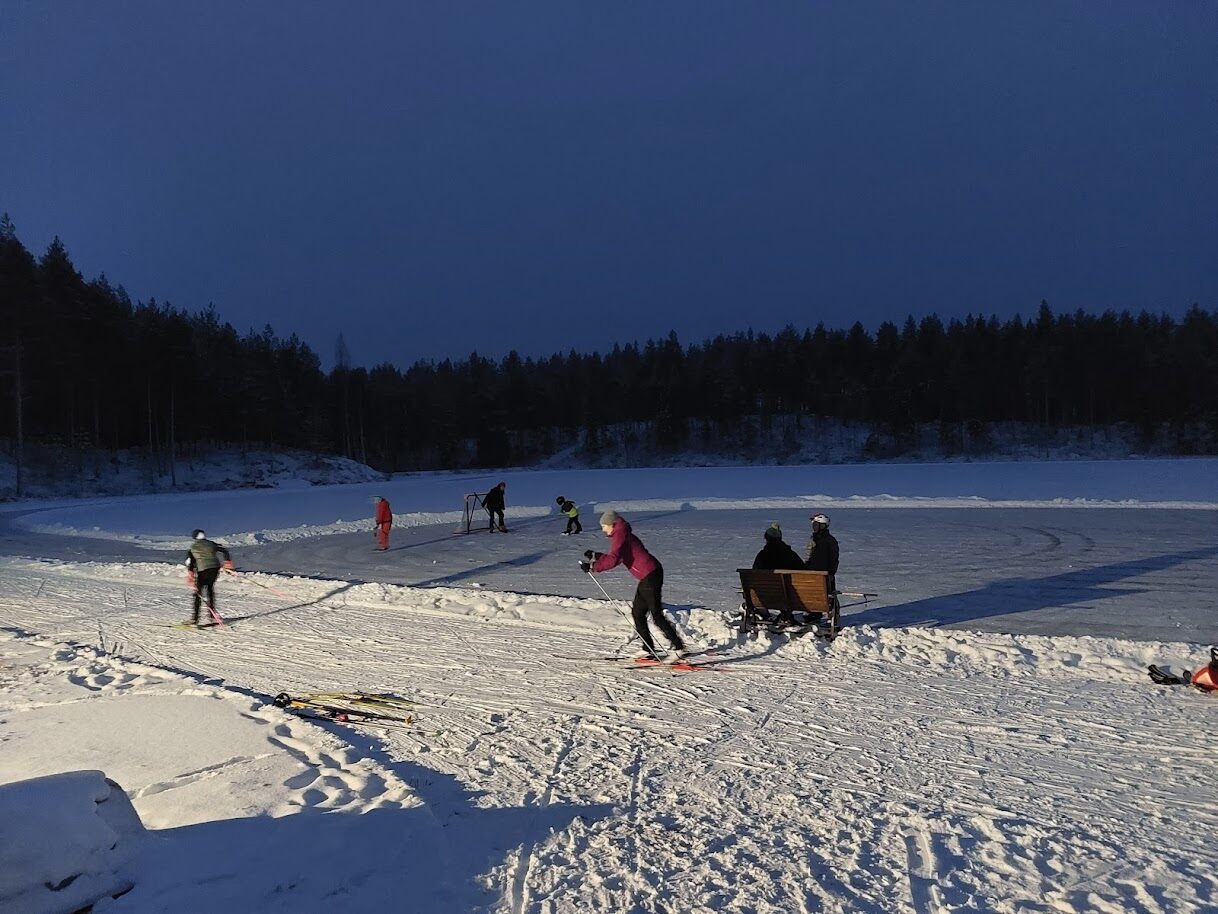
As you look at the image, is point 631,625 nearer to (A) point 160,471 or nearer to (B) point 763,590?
(B) point 763,590

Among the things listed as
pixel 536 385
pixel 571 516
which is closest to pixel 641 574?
pixel 571 516

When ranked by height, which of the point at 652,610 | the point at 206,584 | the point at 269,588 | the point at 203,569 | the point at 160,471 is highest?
the point at 160,471

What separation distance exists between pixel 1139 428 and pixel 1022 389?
10.8 meters

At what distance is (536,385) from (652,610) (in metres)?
87.4

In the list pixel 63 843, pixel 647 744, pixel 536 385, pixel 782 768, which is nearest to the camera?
pixel 63 843

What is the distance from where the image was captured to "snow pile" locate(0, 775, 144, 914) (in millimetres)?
3311

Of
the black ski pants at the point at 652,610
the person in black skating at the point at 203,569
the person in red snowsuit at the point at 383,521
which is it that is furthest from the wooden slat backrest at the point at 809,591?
the person in red snowsuit at the point at 383,521

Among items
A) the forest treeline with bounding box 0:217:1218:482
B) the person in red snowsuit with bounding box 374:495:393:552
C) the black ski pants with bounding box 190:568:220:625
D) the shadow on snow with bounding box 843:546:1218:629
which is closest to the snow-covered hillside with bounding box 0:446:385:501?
the forest treeline with bounding box 0:217:1218:482

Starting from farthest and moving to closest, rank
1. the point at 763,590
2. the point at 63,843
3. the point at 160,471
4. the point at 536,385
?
the point at 536,385
the point at 160,471
the point at 763,590
the point at 63,843

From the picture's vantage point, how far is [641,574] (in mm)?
8164

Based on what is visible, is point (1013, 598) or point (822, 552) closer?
point (822, 552)

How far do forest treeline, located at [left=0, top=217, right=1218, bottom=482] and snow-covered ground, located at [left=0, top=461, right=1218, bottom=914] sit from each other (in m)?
44.4

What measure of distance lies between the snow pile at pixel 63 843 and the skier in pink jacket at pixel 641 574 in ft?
16.2

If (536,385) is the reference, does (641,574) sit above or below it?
below
